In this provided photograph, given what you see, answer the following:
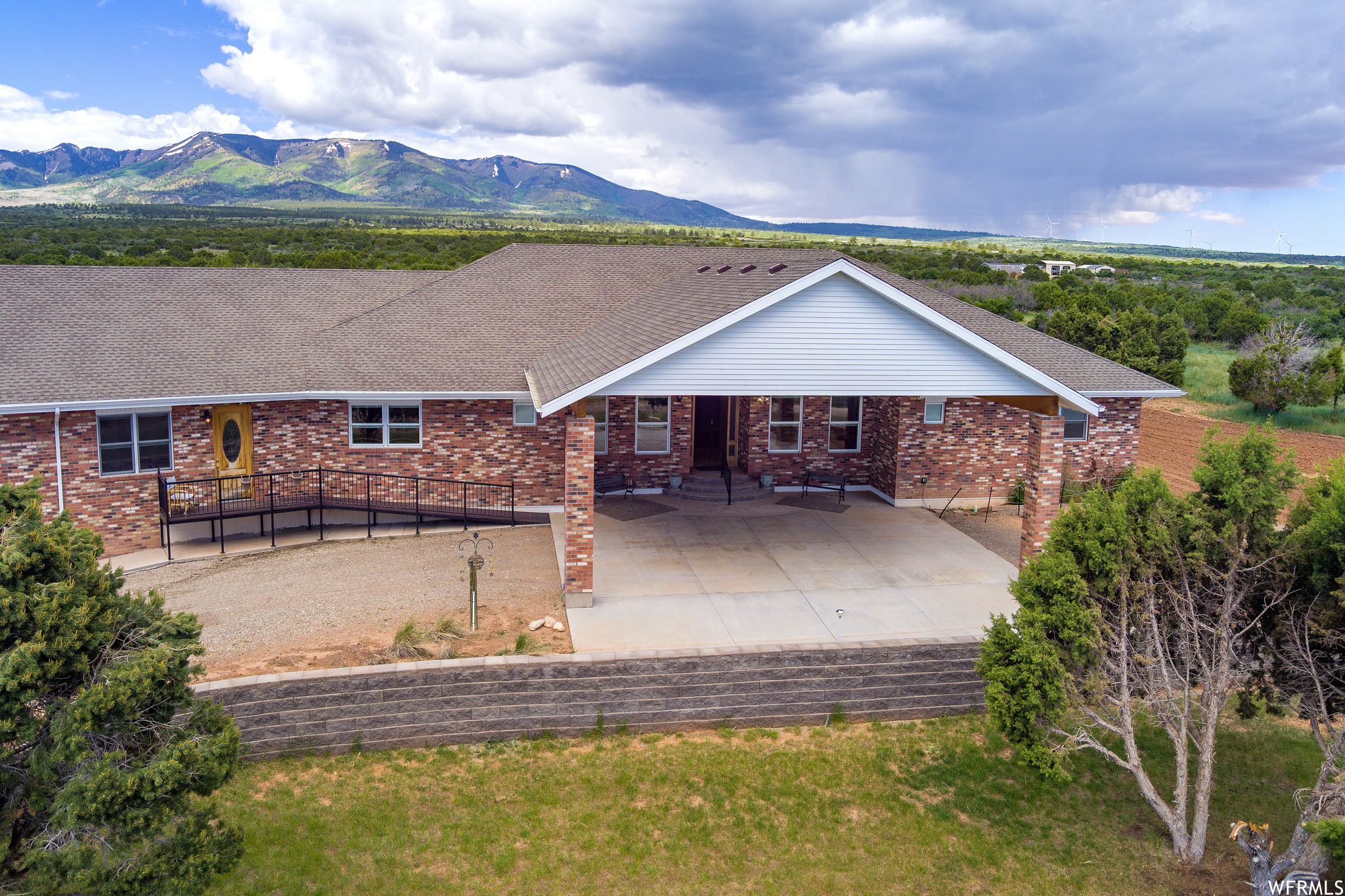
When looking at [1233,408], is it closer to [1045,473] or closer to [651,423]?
[1045,473]

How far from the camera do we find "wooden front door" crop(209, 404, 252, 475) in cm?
1642

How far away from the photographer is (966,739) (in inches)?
427

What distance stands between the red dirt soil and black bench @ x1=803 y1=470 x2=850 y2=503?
29.4ft

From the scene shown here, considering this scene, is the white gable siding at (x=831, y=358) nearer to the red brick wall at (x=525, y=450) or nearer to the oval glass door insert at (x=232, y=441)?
the red brick wall at (x=525, y=450)

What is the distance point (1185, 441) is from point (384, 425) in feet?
82.3

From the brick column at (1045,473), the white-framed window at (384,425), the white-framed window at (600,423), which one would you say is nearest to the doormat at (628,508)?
the white-framed window at (600,423)

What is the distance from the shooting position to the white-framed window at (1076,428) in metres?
19.4

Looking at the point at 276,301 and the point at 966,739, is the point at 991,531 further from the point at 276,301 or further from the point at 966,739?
the point at 276,301

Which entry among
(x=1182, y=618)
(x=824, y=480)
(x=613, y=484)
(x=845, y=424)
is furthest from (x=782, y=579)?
(x=845, y=424)

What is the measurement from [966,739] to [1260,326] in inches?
1678

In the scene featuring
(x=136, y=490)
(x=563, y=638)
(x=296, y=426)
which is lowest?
(x=563, y=638)

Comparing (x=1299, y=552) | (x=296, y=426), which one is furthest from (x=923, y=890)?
(x=296, y=426)

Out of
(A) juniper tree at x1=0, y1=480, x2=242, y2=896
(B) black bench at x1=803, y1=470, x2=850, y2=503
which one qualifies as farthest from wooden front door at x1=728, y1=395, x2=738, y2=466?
(A) juniper tree at x1=0, y1=480, x2=242, y2=896

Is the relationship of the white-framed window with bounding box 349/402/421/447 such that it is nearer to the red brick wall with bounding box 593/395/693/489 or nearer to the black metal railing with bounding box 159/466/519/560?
the black metal railing with bounding box 159/466/519/560
